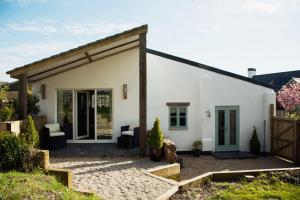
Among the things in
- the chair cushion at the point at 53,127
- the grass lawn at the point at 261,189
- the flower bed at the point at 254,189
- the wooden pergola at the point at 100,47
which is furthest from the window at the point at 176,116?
the grass lawn at the point at 261,189

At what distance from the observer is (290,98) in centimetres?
2383

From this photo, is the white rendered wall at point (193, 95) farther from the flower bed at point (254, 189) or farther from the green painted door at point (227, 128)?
the flower bed at point (254, 189)

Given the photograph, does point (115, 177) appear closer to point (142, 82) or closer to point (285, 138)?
point (142, 82)

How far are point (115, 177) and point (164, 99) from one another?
19.7 ft

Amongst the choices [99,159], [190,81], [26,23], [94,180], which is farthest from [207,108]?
[26,23]

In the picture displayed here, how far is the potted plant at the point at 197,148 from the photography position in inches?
505

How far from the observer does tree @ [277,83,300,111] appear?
23500mm

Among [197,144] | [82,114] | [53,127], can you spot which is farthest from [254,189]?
[82,114]

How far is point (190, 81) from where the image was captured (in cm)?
1336

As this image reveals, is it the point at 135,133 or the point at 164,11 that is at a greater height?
the point at 164,11

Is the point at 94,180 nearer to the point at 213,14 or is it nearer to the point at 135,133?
the point at 135,133

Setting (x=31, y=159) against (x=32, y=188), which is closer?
(x=32, y=188)

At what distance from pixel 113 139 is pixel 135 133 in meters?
1.53

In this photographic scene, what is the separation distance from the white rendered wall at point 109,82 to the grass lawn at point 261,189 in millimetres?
6721
